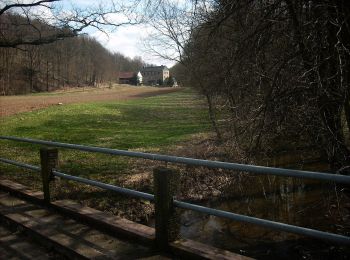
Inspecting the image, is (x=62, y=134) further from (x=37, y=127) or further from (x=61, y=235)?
(x=61, y=235)

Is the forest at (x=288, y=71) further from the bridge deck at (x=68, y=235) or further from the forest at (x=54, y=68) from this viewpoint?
the forest at (x=54, y=68)

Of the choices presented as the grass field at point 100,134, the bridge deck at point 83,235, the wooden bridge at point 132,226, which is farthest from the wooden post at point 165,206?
the grass field at point 100,134

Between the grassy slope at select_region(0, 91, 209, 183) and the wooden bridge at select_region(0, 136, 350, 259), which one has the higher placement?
the wooden bridge at select_region(0, 136, 350, 259)

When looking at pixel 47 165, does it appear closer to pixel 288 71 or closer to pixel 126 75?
pixel 288 71

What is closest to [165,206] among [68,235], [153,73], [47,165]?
[68,235]

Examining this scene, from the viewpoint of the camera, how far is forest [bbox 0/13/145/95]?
3300 inches

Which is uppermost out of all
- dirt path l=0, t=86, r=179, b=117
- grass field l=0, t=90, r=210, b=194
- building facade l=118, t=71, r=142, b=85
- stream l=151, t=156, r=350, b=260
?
building facade l=118, t=71, r=142, b=85

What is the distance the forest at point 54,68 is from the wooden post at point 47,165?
186 ft

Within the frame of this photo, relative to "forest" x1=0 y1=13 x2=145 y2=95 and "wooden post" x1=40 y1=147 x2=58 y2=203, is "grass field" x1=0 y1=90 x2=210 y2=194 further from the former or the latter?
"forest" x1=0 y1=13 x2=145 y2=95

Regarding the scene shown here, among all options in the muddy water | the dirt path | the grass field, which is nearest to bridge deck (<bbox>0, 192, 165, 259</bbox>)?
the muddy water

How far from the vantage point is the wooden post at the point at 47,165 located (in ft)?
21.2

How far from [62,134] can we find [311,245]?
550 inches

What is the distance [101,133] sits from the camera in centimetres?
2116

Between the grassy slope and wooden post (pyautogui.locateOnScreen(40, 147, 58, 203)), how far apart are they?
15.5 ft
